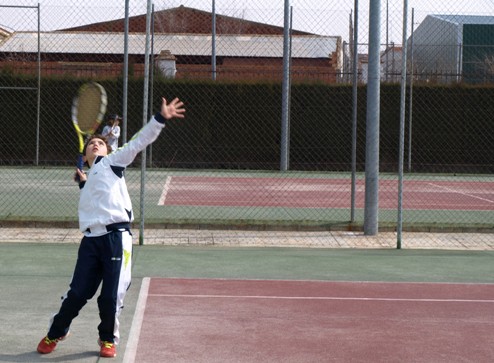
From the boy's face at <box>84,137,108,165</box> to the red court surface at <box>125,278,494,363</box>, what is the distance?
3.96 feet

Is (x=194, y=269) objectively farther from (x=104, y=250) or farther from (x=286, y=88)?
(x=286, y=88)

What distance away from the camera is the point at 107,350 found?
20.2 feet

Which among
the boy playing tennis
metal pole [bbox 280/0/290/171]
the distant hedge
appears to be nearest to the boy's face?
the boy playing tennis

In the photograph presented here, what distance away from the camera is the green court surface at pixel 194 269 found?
7336 mm

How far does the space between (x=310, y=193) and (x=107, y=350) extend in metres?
12.9

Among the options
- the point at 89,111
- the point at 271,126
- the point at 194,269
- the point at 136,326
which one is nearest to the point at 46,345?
the point at 136,326

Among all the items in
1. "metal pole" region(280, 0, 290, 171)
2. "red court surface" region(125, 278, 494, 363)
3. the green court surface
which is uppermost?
"metal pole" region(280, 0, 290, 171)

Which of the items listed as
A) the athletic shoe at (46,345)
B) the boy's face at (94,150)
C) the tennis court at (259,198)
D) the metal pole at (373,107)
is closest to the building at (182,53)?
the tennis court at (259,198)

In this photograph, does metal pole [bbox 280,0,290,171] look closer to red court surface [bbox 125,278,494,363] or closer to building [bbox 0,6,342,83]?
building [bbox 0,6,342,83]

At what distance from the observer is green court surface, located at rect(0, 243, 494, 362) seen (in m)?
7.34

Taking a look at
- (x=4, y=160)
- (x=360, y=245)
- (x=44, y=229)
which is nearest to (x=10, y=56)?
(x=4, y=160)

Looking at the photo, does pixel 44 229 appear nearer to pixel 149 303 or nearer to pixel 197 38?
pixel 149 303

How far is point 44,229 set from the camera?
12297mm

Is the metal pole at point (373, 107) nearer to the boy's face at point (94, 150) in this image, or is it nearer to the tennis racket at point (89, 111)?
the tennis racket at point (89, 111)
